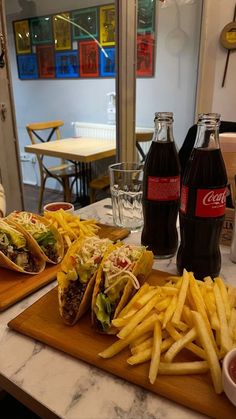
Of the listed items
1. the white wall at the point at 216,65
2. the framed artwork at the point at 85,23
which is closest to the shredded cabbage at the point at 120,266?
the white wall at the point at 216,65

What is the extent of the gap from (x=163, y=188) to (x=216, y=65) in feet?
8.10

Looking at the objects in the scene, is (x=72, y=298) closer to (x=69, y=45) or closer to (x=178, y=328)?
(x=178, y=328)

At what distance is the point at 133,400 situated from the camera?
0.49 metres

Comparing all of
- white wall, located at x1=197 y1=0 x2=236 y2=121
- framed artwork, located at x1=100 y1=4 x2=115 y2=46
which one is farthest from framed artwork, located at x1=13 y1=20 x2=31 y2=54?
white wall, located at x1=197 y1=0 x2=236 y2=121

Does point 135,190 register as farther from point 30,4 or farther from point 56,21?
point 30,4

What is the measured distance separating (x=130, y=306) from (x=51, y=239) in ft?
1.04

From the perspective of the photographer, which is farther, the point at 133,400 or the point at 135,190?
the point at 135,190

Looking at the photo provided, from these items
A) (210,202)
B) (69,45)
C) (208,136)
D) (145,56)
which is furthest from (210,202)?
(69,45)

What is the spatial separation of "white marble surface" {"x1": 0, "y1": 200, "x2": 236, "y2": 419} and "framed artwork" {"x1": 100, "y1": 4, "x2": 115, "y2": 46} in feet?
10.8

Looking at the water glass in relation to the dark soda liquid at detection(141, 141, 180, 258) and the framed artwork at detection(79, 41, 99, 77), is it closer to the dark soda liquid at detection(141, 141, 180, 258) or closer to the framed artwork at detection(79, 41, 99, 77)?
the dark soda liquid at detection(141, 141, 180, 258)

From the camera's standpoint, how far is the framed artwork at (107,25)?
3188mm

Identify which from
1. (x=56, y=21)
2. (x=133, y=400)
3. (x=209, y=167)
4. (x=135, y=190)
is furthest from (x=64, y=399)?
(x=56, y=21)

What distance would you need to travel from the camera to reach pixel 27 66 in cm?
405

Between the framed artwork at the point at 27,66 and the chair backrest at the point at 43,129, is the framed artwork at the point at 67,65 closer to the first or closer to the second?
the framed artwork at the point at 27,66
